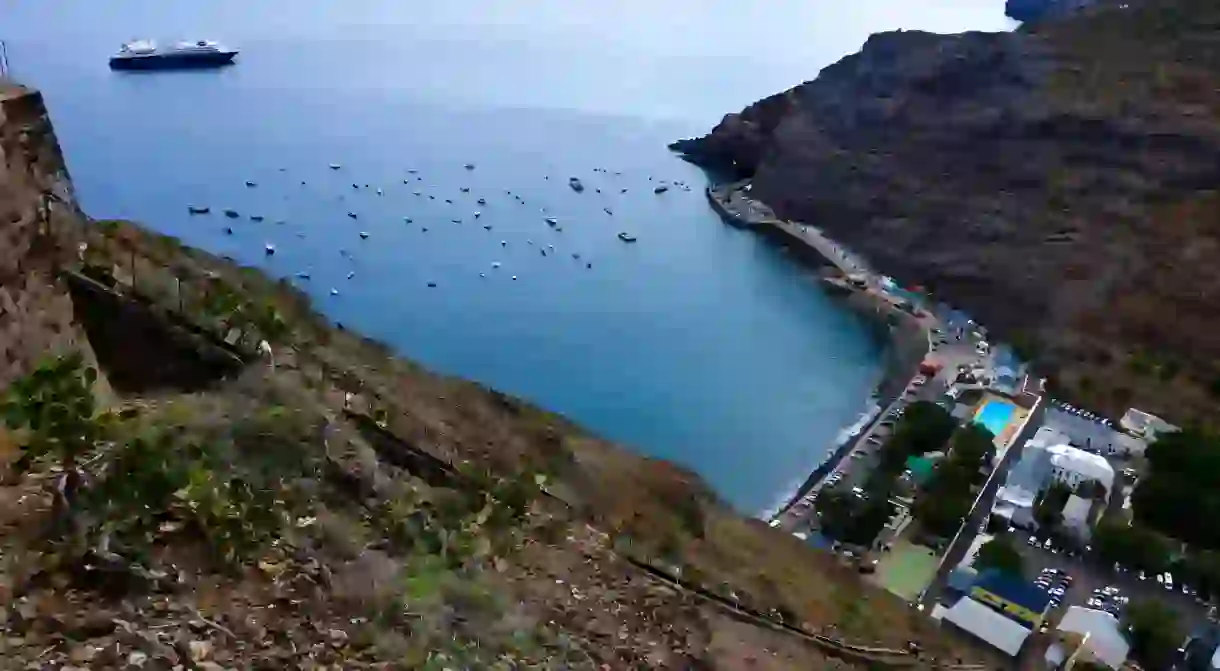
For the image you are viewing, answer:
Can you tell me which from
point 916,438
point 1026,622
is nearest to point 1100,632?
point 1026,622

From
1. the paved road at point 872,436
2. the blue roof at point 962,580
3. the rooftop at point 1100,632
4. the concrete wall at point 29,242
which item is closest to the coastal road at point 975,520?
the blue roof at point 962,580

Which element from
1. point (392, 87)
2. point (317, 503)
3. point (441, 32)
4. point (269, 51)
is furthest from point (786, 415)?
point (441, 32)

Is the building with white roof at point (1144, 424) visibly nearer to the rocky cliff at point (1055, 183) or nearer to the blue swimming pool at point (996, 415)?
the rocky cliff at point (1055, 183)

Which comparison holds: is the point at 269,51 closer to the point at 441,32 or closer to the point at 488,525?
the point at 441,32

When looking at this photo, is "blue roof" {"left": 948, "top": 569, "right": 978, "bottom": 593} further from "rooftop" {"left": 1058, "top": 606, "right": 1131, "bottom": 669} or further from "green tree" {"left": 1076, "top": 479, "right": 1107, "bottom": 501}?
"green tree" {"left": 1076, "top": 479, "right": 1107, "bottom": 501}

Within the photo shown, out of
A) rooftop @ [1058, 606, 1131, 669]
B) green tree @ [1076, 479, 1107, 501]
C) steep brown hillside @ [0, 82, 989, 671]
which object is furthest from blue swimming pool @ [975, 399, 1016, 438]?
steep brown hillside @ [0, 82, 989, 671]

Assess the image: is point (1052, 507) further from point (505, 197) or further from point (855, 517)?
point (505, 197)
